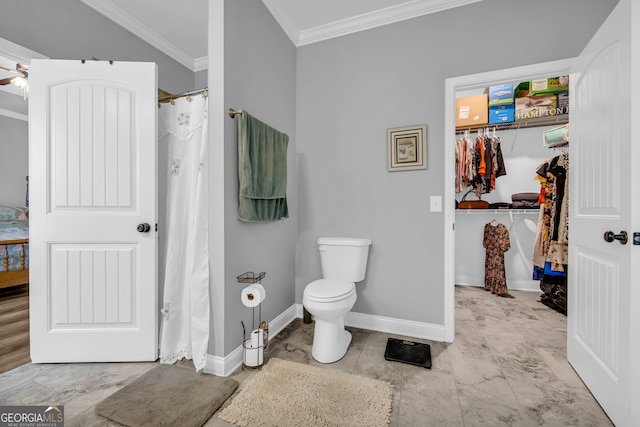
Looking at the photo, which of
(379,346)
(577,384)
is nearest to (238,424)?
(379,346)

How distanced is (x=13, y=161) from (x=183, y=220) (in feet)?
14.5

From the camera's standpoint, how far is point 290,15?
2248mm

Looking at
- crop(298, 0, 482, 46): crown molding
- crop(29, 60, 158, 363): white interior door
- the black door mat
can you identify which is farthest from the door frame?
crop(29, 60, 158, 363): white interior door

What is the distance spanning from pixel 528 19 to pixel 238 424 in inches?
122

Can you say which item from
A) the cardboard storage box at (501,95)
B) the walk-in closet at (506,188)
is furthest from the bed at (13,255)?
the cardboard storage box at (501,95)

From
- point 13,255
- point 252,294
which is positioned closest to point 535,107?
point 252,294

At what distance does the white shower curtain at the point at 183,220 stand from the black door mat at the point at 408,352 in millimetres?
1348

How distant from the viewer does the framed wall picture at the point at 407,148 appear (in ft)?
6.97

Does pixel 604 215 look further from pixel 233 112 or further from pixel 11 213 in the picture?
pixel 11 213

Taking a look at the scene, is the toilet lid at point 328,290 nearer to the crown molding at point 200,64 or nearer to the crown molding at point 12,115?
the crown molding at point 200,64

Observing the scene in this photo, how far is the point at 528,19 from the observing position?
6.17 ft

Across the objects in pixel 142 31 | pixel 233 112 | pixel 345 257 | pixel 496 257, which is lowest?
pixel 496 257

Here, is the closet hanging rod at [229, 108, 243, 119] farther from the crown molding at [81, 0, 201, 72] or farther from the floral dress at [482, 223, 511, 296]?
the floral dress at [482, 223, 511, 296]

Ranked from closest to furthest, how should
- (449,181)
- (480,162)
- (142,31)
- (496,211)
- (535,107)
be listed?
(449,181), (142,31), (535,107), (480,162), (496,211)
